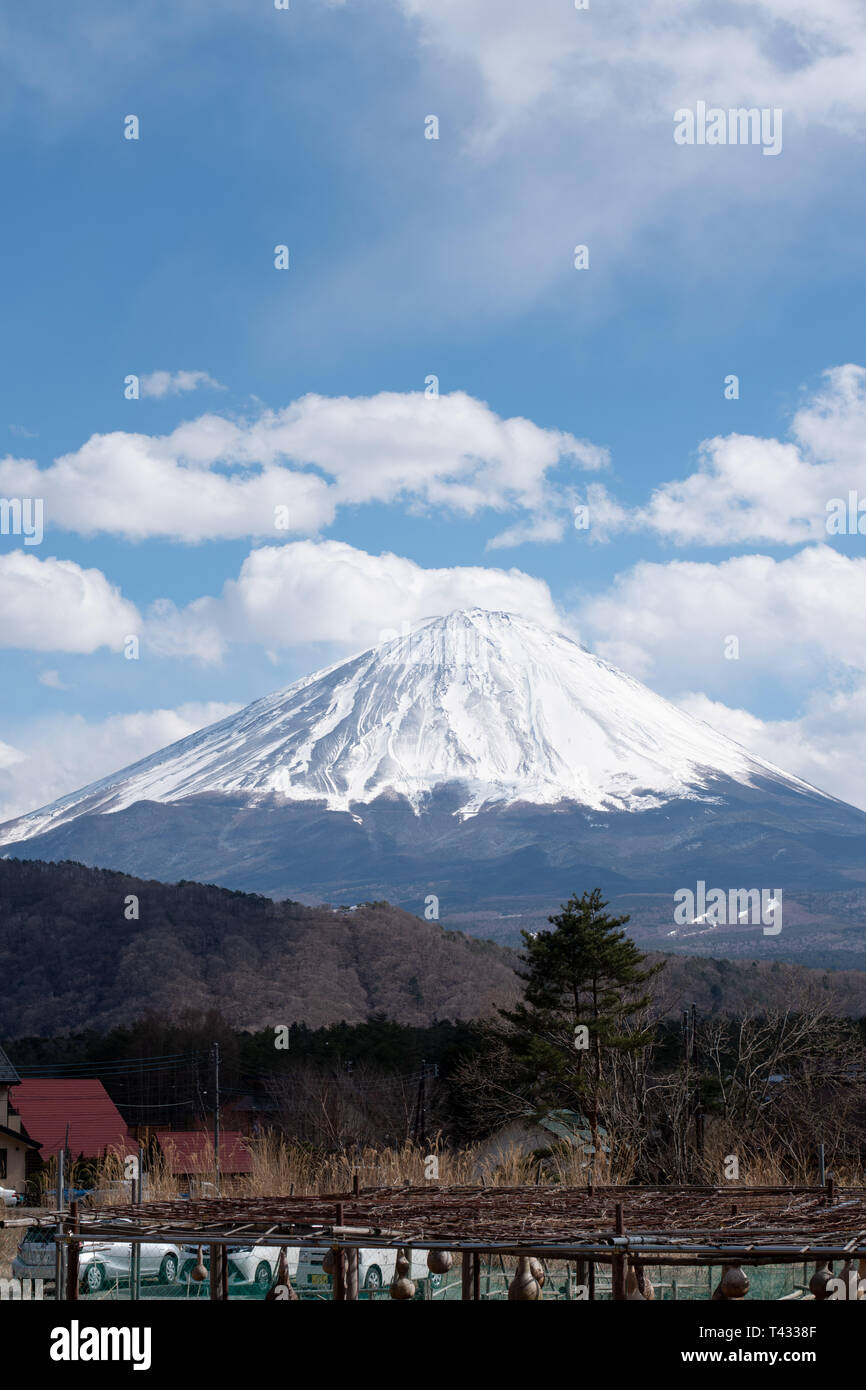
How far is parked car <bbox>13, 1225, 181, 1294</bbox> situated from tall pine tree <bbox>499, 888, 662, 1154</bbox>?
45.0 feet

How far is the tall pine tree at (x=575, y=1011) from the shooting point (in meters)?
37.3

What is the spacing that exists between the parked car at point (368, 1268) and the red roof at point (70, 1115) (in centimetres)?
2240

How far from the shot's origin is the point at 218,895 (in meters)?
119

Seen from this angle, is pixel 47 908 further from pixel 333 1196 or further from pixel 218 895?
pixel 333 1196

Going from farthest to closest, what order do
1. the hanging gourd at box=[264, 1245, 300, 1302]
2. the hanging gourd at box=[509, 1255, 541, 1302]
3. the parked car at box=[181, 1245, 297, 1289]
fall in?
1. the parked car at box=[181, 1245, 297, 1289]
2. the hanging gourd at box=[264, 1245, 300, 1302]
3. the hanging gourd at box=[509, 1255, 541, 1302]

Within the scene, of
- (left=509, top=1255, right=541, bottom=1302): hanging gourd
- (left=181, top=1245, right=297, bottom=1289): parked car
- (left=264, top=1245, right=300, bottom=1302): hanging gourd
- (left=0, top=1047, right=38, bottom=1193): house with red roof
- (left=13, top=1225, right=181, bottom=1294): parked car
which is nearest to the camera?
(left=509, top=1255, right=541, bottom=1302): hanging gourd

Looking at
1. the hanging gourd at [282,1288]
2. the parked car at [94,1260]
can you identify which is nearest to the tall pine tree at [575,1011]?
the parked car at [94,1260]

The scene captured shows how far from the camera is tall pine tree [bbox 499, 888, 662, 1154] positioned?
122 feet

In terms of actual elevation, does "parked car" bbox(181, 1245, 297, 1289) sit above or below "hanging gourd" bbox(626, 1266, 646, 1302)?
below

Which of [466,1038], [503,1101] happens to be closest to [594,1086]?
[503,1101]

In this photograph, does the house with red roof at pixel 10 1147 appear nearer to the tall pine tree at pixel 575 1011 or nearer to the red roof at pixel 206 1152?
the red roof at pixel 206 1152

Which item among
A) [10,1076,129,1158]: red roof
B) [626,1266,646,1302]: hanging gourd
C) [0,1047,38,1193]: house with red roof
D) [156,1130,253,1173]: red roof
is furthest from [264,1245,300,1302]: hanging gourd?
[10,1076,129,1158]: red roof

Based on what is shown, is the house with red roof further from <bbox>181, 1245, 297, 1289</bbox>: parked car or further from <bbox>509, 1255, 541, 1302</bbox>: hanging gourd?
<bbox>509, 1255, 541, 1302</bbox>: hanging gourd

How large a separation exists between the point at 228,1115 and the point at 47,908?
194 ft
